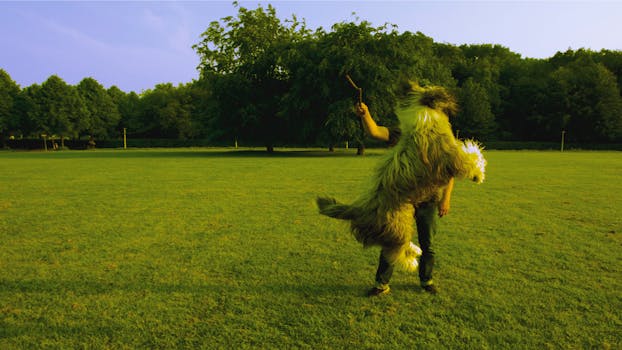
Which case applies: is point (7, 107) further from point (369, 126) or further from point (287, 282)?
point (369, 126)

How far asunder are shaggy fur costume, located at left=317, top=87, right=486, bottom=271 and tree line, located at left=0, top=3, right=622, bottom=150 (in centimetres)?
45

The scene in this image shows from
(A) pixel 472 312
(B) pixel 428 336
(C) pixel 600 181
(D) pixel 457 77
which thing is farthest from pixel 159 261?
(D) pixel 457 77

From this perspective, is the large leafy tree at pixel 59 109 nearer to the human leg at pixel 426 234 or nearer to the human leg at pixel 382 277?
the human leg at pixel 382 277

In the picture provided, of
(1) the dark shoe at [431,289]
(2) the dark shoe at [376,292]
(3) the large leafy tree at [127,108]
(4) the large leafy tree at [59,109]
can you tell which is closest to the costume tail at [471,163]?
(1) the dark shoe at [431,289]

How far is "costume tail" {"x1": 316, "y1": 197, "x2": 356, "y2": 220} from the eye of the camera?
400 centimetres

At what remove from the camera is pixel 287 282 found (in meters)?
4.75

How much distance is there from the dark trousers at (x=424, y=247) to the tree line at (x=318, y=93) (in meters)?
1.34

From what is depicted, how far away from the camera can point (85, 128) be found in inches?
2591

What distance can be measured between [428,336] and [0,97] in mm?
80584

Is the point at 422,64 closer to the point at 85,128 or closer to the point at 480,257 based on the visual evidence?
the point at 480,257

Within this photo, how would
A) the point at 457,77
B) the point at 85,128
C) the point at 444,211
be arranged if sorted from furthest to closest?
the point at 457,77 → the point at 85,128 → the point at 444,211

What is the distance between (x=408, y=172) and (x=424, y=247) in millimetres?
1172

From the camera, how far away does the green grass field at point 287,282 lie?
351cm

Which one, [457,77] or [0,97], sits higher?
[457,77]
